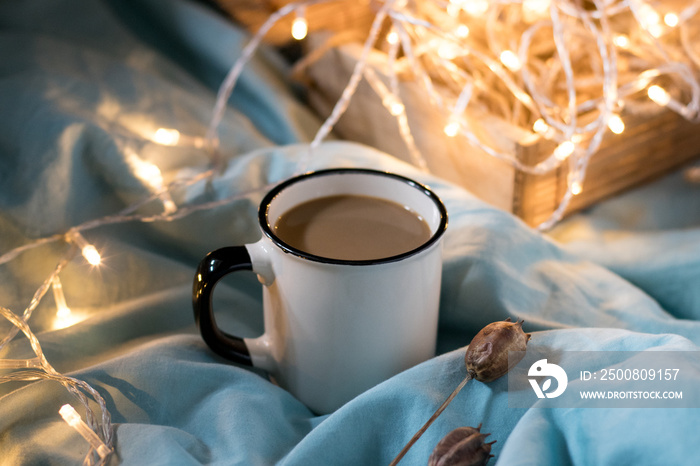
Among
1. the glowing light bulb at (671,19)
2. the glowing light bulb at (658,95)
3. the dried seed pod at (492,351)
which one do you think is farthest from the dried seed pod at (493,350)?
the glowing light bulb at (671,19)

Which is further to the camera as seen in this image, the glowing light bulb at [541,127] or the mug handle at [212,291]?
the glowing light bulb at [541,127]

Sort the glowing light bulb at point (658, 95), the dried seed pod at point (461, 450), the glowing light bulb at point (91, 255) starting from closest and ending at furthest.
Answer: the dried seed pod at point (461, 450)
the glowing light bulb at point (91, 255)
the glowing light bulb at point (658, 95)

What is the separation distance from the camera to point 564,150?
61cm

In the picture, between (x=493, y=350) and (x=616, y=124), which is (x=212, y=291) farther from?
(x=616, y=124)

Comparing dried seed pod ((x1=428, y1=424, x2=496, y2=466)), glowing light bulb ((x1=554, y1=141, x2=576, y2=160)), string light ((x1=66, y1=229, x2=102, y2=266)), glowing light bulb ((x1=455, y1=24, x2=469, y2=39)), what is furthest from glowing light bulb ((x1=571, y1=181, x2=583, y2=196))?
string light ((x1=66, y1=229, x2=102, y2=266))

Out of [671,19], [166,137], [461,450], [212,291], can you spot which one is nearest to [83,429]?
[212,291]

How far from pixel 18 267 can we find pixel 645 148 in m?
0.62

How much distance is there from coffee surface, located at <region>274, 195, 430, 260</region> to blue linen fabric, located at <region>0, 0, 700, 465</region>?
0.07 m

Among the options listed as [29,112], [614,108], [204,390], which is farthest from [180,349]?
[614,108]

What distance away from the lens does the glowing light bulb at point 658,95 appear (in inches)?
25.9

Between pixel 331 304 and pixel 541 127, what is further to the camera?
pixel 541 127

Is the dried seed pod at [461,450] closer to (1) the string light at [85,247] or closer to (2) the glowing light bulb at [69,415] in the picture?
(2) the glowing light bulb at [69,415]

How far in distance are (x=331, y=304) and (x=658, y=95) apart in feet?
1.44

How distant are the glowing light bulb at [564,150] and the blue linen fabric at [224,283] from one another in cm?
8
